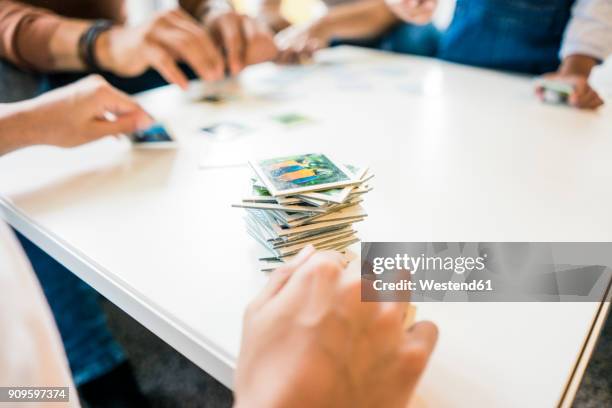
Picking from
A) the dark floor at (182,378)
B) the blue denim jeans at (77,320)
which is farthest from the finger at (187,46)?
the dark floor at (182,378)

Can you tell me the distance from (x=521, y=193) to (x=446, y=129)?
32cm

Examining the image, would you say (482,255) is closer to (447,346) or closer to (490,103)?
(447,346)

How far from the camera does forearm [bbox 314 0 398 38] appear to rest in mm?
1885

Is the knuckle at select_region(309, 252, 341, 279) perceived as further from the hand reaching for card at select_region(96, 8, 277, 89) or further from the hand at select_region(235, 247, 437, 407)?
the hand reaching for card at select_region(96, 8, 277, 89)

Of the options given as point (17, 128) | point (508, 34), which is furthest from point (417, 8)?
point (17, 128)

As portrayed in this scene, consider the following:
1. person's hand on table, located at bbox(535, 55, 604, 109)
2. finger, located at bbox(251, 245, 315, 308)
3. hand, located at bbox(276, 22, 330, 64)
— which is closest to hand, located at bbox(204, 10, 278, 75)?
hand, located at bbox(276, 22, 330, 64)

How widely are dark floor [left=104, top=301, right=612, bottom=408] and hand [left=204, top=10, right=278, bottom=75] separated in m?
0.91

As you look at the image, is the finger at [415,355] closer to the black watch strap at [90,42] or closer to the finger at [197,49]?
the finger at [197,49]

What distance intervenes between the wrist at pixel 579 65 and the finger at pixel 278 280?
1.34 metres

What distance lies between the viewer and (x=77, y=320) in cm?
121

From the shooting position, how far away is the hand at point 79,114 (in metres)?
0.86

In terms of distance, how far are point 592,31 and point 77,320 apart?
171cm

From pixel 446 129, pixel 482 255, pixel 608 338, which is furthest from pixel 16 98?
pixel 608 338

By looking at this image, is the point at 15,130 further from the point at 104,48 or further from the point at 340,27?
the point at 340,27
